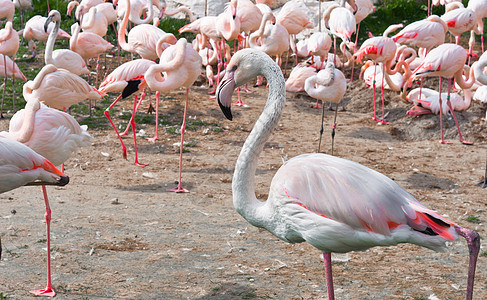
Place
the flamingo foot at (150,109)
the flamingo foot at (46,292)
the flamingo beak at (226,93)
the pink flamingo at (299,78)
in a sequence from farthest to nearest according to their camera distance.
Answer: the pink flamingo at (299,78) → the flamingo foot at (150,109) → the flamingo foot at (46,292) → the flamingo beak at (226,93)

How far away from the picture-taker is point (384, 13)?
1305 centimetres

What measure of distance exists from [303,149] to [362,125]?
1681mm

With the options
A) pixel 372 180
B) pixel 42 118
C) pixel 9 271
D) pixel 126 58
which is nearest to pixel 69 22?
pixel 126 58

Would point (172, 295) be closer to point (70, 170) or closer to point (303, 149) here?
point (70, 170)

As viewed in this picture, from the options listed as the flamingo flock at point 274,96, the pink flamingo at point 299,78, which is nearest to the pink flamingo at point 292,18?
the flamingo flock at point 274,96

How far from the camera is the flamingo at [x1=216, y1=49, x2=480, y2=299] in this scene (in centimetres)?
282

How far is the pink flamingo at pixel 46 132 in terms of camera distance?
162 inches

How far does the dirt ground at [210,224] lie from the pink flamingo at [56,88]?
2.47 ft

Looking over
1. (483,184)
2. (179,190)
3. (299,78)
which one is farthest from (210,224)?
(299,78)

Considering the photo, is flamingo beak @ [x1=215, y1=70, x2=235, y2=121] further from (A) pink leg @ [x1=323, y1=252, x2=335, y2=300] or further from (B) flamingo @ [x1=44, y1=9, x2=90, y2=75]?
(B) flamingo @ [x1=44, y1=9, x2=90, y2=75]

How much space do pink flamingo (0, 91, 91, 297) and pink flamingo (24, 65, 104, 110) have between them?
1365mm

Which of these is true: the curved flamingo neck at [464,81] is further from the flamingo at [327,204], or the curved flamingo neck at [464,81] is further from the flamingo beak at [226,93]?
the flamingo beak at [226,93]

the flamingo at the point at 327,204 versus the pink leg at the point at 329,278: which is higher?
the flamingo at the point at 327,204

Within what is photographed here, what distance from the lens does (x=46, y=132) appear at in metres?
4.29
